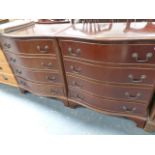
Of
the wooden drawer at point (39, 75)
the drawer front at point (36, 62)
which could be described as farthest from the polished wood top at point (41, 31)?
the wooden drawer at point (39, 75)

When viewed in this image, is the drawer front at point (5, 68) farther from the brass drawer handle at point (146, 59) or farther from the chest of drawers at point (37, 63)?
the brass drawer handle at point (146, 59)

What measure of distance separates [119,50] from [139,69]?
19cm

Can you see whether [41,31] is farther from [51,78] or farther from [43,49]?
[51,78]

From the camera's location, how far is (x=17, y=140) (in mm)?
1264

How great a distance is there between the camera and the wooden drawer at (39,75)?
1.38 metres

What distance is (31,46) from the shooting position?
1.25 meters

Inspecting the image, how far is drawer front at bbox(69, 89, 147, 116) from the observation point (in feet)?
3.92

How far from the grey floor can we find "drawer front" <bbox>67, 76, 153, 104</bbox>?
35 cm
